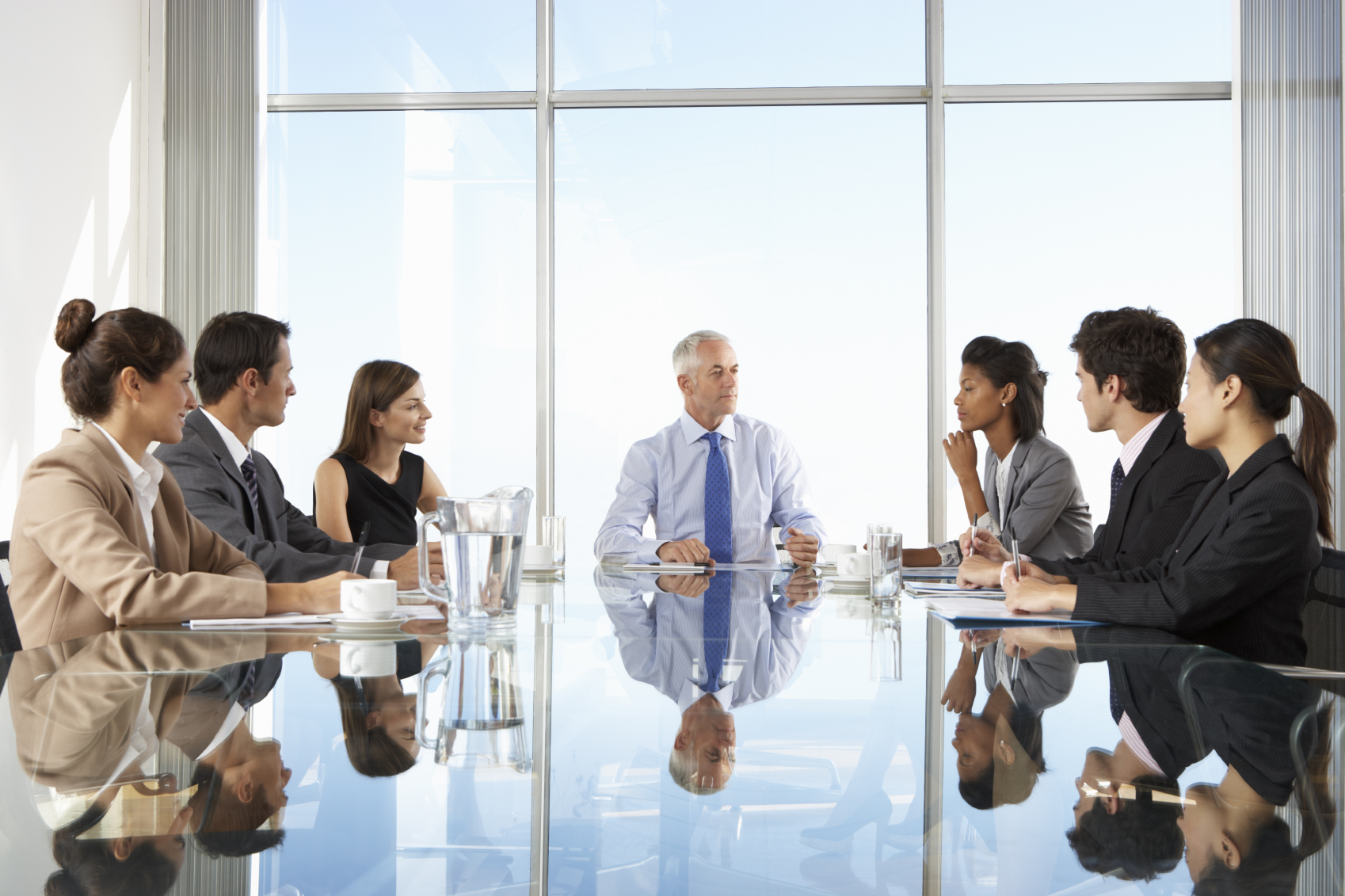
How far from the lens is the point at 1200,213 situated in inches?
187

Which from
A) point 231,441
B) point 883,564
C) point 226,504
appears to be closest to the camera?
point 883,564

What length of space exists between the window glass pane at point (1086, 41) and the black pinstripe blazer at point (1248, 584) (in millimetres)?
3584

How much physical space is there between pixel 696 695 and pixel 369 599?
70 centimetres

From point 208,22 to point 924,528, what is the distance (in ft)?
14.1

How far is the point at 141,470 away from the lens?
1.79 meters

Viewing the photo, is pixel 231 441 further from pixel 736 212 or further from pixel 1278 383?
pixel 736 212

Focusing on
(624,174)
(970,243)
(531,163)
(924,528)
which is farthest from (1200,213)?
(531,163)

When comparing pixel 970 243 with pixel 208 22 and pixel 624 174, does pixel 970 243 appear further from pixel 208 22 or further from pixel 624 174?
pixel 208 22

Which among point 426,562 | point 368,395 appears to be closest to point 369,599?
point 426,562

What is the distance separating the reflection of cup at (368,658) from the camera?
3.81 feet

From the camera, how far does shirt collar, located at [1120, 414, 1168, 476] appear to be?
2423 millimetres

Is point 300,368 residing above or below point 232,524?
above

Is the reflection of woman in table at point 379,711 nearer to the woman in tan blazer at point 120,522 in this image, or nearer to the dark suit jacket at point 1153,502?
the woman in tan blazer at point 120,522

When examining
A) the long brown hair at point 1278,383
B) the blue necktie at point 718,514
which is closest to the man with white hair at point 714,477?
the blue necktie at point 718,514
